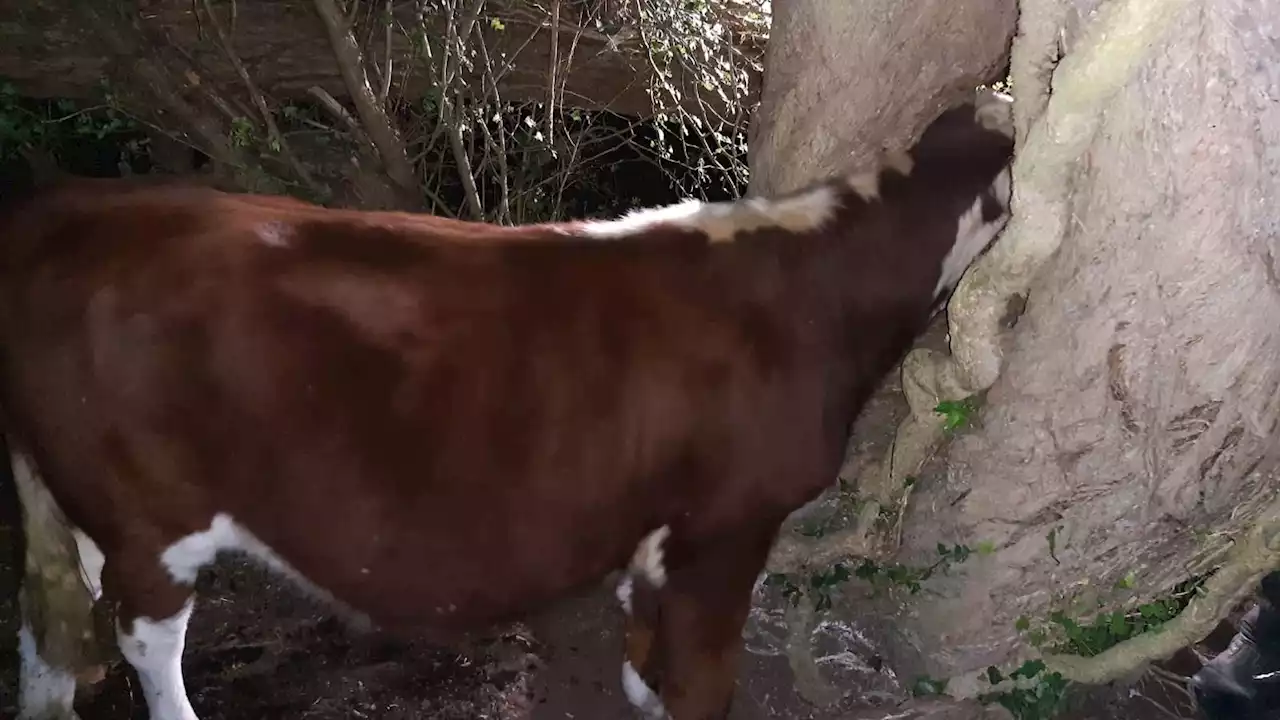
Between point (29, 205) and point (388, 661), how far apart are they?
1.26m

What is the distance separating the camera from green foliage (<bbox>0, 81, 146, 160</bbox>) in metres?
2.67

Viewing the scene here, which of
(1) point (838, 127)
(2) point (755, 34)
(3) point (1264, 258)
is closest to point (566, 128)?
(2) point (755, 34)

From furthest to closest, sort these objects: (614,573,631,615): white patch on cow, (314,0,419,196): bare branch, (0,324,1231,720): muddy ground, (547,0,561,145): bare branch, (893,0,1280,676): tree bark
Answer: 1. (547,0,561,145): bare branch
2. (314,0,419,196): bare branch
3. (0,324,1231,720): muddy ground
4. (614,573,631,615): white patch on cow
5. (893,0,1280,676): tree bark

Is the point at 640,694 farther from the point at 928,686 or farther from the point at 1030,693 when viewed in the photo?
the point at 1030,693

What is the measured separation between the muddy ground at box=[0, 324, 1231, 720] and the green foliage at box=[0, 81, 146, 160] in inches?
47.1

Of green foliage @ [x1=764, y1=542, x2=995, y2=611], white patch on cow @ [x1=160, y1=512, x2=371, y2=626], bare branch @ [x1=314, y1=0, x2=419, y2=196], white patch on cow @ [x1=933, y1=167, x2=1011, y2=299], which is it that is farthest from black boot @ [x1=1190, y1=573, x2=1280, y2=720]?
bare branch @ [x1=314, y1=0, x2=419, y2=196]

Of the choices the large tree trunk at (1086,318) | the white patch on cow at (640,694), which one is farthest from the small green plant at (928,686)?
the white patch on cow at (640,694)

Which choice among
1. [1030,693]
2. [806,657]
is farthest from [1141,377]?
[806,657]

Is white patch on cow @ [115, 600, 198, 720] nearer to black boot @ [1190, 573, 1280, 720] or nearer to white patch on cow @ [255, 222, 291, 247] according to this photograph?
white patch on cow @ [255, 222, 291, 247]

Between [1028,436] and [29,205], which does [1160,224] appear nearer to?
[1028,436]

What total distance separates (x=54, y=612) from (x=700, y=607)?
4.12 feet

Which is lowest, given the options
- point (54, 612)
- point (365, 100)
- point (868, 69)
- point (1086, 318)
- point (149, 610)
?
point (54, 612)

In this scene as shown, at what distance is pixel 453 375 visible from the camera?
1431 millimetres

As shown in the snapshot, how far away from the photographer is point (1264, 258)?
1.28 m
